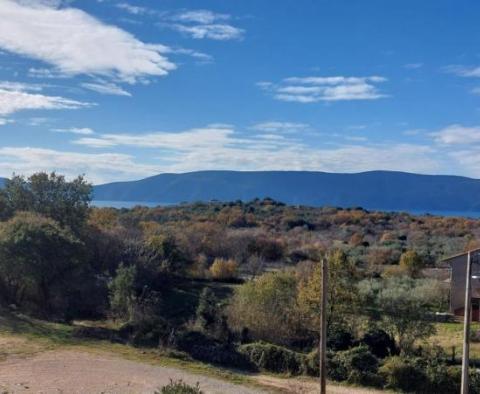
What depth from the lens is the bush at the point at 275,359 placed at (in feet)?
62.8

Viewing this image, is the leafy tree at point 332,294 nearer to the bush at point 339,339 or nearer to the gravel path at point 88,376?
the bush at point 339,339

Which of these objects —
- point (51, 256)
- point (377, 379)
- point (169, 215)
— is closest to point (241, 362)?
point (377, 379)

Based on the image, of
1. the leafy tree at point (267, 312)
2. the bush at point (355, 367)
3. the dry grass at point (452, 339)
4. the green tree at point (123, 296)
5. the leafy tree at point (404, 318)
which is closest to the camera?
the bush at point (355, 367)

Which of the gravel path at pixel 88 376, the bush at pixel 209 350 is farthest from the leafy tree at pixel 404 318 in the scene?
the gravel path at pixel 88 376

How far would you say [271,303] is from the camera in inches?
918

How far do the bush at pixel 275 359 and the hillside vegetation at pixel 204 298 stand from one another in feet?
0.11


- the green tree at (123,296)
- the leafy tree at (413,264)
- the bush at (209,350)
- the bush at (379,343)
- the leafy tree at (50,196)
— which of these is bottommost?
the bush at (209,350)

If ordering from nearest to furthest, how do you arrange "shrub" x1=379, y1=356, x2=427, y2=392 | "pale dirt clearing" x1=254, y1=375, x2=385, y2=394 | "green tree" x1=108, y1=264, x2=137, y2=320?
"pale dirt clearing" x1=254, y1=375, x2=385, y2=394
"shrub" x1=379, y1=356, x2=427, y2=392
"green tree" x1=108, y1=264, x2=137, y2=320

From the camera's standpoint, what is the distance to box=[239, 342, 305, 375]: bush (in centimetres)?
1914

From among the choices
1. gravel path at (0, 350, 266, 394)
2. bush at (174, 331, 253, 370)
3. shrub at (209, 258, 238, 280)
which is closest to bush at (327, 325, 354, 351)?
bush at (174, 331, 253, 370)

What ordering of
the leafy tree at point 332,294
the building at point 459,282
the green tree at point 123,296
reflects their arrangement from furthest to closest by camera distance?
the building at point 459,282
the green tree at point 123,296
the leafy tree at point 332,294

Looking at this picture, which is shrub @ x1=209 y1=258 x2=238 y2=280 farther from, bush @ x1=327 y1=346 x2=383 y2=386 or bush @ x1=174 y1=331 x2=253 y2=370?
bush @ x1=327 y1=346 x2=383 y2=386

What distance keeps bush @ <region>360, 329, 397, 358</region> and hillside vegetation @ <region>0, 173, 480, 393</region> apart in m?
0.04

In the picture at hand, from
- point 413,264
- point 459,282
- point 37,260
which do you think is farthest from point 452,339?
point 37,260
